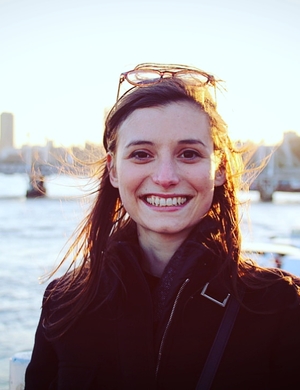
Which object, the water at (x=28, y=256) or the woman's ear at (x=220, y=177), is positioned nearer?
the woman's ear at (x=220, y=177)

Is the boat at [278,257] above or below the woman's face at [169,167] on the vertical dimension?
below

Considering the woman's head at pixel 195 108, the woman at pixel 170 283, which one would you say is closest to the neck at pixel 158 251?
the woman at pixel 170 283

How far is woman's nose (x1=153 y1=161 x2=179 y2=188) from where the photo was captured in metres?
2.09

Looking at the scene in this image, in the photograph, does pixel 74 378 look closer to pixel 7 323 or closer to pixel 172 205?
pixel 172 205

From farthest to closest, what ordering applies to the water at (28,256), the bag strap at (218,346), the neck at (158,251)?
the water at (28,256) < the neck at (158,251) < the bag strap at (218,346)

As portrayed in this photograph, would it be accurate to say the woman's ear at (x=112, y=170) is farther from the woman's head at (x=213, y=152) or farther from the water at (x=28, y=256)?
the water at (x=28, y=256)

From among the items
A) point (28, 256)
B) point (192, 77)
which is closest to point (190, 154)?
point (192, 77)

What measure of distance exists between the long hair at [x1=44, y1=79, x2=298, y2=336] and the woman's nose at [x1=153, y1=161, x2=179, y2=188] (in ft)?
0.78

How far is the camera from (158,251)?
2.27 metres

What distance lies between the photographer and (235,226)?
2326 millimetres

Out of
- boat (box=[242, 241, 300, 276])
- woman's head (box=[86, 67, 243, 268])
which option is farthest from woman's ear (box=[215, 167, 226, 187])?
boat (box=[242, 241, 300, 276])

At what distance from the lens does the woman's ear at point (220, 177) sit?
91.4 inches

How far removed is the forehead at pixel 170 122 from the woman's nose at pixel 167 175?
0.11 m

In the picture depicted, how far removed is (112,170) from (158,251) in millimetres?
414
